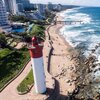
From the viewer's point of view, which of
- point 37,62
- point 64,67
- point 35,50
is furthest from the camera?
point 64,67

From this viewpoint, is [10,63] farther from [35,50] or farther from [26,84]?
[35,50]

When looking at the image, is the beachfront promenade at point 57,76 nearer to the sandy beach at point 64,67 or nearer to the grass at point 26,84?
the sandy beach at point 64,67

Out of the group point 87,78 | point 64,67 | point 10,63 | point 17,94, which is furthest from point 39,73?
point 64,67

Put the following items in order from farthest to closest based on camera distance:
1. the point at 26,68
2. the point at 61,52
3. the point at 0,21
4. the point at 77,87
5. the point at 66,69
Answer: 1. the point at 0,21
2. the point at 61,52
3. the point at 66,69
4. the point at 26,68
5. the point at 77,87

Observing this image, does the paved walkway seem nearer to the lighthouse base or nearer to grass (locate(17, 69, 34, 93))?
grass (locate(17, 69, 34, 93))

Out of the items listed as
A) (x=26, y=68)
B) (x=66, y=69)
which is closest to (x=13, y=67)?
(x=26, y=68)

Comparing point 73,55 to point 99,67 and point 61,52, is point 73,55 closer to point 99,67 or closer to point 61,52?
point 61,52
